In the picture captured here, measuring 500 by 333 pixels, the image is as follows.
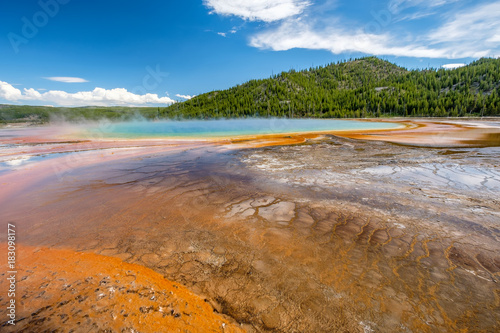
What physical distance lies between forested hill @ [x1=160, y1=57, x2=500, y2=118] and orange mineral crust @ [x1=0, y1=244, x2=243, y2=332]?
11141cm

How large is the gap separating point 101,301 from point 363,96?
14933 cm

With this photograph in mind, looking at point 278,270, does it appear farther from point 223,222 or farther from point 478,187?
point 478,187

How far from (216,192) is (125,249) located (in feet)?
12.1

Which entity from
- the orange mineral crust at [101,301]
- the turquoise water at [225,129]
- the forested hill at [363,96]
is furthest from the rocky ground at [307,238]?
the forested hill at [363,96]

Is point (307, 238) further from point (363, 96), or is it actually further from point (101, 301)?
point (363, 96)

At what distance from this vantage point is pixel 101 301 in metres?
2.99

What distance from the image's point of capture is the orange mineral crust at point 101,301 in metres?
2.65

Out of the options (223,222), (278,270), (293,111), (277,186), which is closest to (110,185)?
(223,222)

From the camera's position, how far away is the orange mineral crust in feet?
8.70

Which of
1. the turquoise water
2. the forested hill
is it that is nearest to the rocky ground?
the turquoise water

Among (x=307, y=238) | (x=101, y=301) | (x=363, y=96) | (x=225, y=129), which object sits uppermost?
(x=363, y=96)

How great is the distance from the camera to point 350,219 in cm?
543

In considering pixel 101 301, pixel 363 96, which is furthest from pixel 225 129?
pixel 363 96

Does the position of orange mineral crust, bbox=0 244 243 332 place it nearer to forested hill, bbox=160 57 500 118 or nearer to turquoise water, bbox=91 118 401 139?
turquoise water, bbox=91 118 401 139
